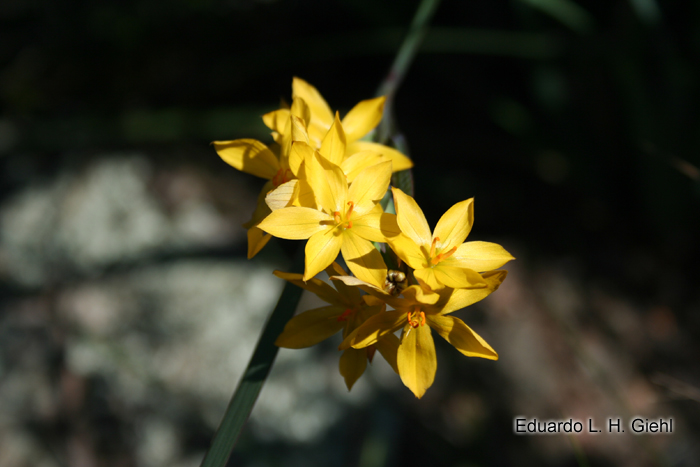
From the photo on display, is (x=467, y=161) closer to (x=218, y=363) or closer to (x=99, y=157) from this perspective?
(x=218, y=363)

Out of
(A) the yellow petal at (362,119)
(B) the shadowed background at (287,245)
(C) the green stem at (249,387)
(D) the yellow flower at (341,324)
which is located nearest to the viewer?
(C) the green stem at (249,387)

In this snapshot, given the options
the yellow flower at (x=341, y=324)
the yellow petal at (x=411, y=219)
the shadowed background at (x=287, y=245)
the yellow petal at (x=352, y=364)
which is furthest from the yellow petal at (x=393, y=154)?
the shadowed background at (x=287, y=245)

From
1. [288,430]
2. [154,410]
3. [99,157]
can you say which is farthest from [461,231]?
[99,157]

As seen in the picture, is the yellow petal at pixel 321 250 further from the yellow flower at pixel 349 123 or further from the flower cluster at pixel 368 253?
the yellow flower at pixel 349 123

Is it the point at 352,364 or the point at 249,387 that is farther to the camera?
the point at 352,364

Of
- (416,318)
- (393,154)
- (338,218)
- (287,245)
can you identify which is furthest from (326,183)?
(287,245)

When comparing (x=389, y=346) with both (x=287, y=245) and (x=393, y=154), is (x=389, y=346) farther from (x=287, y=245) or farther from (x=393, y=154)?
(x=287, y=245)
